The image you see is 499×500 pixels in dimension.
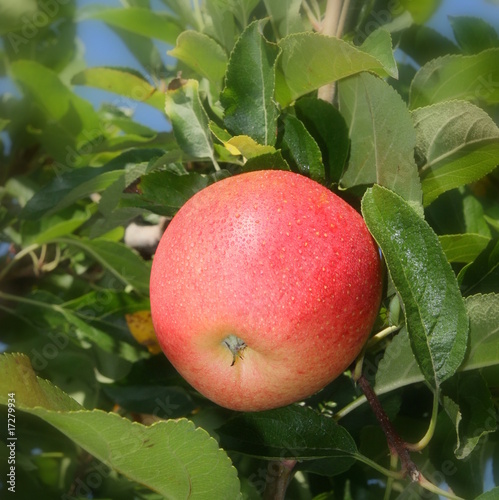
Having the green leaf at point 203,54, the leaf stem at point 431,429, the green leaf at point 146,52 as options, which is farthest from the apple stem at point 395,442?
the green leaf at point 146,52

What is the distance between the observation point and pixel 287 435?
99 cm

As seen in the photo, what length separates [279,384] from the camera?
0.87 m

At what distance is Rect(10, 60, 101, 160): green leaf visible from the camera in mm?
1640

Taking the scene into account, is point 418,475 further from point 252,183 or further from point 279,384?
point 252,183

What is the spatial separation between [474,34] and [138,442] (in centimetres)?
102

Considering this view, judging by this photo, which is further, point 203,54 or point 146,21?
point 146,21

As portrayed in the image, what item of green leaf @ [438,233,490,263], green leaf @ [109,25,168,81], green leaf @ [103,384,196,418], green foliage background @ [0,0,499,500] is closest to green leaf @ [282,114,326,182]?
green foliage background @ [0,0,499,500]

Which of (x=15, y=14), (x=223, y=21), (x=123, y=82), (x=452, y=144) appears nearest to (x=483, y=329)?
(x=452, y=144)

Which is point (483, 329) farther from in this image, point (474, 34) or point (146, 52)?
point (146, 52)

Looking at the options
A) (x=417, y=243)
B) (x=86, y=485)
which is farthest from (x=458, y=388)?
(x=86, y=485)

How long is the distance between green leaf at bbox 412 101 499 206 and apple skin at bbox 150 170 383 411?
0.17m

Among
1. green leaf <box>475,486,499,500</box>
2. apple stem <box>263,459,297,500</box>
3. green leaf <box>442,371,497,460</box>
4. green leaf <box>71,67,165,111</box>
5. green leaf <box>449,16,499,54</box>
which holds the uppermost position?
green leaf <box>449,16,499,54</box>

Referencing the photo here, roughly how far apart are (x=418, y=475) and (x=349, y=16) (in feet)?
2.60

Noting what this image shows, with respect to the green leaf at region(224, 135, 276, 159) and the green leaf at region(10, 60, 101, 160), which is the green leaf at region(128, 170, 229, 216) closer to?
the green leaf at region(224, 135, 276, 159)
